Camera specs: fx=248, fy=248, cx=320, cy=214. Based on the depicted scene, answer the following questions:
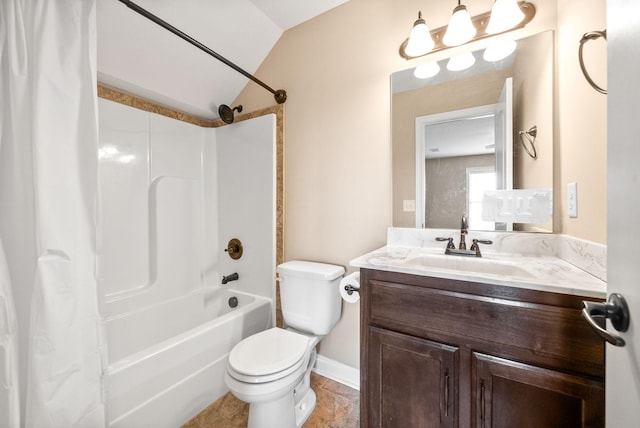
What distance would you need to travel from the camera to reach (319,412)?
143 cm

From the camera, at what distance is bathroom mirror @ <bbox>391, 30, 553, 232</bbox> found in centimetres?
120

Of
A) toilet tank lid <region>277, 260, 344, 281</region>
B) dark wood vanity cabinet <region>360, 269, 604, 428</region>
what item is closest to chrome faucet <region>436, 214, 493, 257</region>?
dark wood vanity cabinet <region>360, 269, 604, 428</region>

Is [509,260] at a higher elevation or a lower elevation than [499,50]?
lower

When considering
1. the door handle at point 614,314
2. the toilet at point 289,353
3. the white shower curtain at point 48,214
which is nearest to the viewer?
the door handle at point 614,314

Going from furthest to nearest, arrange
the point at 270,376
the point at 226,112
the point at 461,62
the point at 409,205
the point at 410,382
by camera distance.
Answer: the point at 226,112 → the point at 409,205 → the point at 461,62 → the point at 270,376 → the point at 410,382

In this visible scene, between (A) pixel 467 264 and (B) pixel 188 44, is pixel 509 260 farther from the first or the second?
(B) pixel 188 44

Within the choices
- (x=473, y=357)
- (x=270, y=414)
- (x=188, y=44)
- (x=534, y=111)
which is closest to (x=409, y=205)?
(x=534, y=111)

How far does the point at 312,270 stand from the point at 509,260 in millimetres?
1008

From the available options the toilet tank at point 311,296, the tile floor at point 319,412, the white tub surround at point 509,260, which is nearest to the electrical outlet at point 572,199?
the white tub surround at point 509,260

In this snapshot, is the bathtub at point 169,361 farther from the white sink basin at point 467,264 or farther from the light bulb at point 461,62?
the light bulb at point 461,62

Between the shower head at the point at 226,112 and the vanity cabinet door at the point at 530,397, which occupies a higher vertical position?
the shower head at the point at 226,112

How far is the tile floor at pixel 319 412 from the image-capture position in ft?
4.44

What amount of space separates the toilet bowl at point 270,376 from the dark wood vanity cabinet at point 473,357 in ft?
1.15

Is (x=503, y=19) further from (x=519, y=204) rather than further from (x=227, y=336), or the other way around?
(x=227, y=336)
